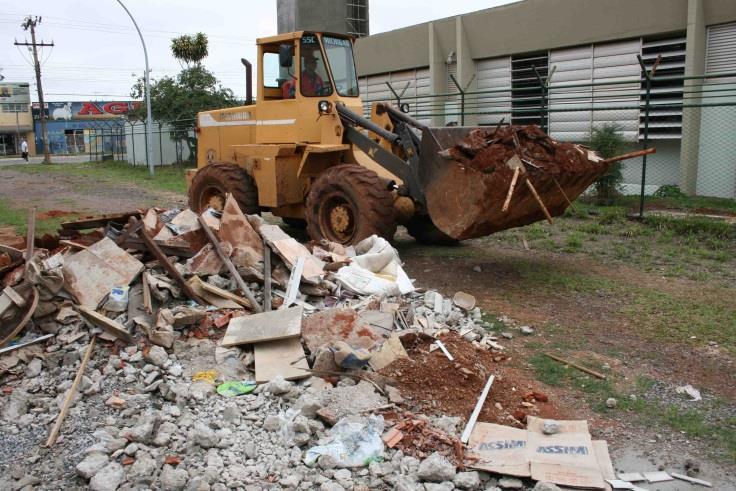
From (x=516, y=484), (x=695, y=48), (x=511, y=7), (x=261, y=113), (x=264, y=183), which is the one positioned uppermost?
(x=511, y=7)

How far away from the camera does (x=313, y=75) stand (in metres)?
10.0

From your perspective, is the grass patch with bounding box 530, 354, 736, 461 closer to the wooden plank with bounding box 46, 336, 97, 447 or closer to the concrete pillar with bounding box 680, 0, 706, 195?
the wooden plank with bounding box 46, 336, 97, 447

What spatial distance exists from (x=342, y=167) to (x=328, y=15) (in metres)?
17.7

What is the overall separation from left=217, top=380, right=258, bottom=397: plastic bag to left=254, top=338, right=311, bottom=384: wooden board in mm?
90

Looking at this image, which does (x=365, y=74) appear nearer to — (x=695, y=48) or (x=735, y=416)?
(x=695, y=48)

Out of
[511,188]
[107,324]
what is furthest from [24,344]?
[511,188]

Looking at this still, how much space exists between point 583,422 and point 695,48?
1262 cm

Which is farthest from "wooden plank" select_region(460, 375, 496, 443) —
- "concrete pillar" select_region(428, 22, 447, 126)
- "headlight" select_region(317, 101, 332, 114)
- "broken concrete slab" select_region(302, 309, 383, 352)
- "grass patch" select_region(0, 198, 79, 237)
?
"concrete pillar" select_region(428, 22, 447, 126)

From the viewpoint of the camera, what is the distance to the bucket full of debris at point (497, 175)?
7.46 metres

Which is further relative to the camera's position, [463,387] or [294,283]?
[294,283]

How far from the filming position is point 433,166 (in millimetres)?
8250

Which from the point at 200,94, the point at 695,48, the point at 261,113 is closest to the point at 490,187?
the point at 261,113

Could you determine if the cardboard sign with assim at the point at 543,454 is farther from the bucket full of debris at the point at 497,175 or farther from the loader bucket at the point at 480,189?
the loader bucket at the point at 480,189

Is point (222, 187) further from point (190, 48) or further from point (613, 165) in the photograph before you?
point (190, 48)
